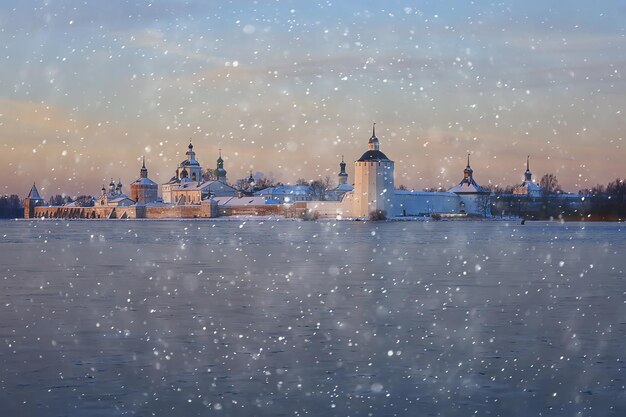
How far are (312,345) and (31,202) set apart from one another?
99.2m

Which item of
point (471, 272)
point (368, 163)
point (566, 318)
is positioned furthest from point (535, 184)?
point (566, 318)

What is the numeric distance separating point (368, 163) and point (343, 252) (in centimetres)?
4741

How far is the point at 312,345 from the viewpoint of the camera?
7715 millimetres

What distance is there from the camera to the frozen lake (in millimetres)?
5906

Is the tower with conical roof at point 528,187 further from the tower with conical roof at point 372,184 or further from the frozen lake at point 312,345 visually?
the frozen lake at point 312,345

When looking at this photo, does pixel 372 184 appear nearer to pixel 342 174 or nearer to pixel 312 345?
pixel 342 174

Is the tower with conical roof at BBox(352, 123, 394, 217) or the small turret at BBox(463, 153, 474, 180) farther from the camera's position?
the small turret at BBox(463, 153, 474, 180)

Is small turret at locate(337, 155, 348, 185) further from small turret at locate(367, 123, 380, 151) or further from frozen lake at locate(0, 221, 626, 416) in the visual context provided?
frozen lake at locate(0, 221, 626, 416)

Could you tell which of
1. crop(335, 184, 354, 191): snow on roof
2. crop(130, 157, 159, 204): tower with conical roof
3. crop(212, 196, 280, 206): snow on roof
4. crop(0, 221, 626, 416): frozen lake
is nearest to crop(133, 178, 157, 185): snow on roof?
crop(130, 157, 159, 204): tower with conical roof

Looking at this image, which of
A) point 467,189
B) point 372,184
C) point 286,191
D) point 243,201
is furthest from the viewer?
point 286,191

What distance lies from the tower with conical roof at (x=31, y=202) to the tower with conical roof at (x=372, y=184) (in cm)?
4609

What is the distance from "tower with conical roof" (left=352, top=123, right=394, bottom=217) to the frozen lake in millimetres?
55103

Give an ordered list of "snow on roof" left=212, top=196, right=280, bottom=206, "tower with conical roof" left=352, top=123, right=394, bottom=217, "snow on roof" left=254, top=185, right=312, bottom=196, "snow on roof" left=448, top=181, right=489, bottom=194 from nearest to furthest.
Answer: "tower with conical roof" left=352, top=123, right=394, bottom=217 < "snow on roof" left=212, top=196, right=280, bottom=206 < "snow on roof" left=448, top=181, right=489, bottom=194 < "snow on roof" left=254, top=185, right=312, bottom=196

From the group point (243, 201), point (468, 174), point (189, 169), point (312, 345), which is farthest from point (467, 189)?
point (312, 345)
